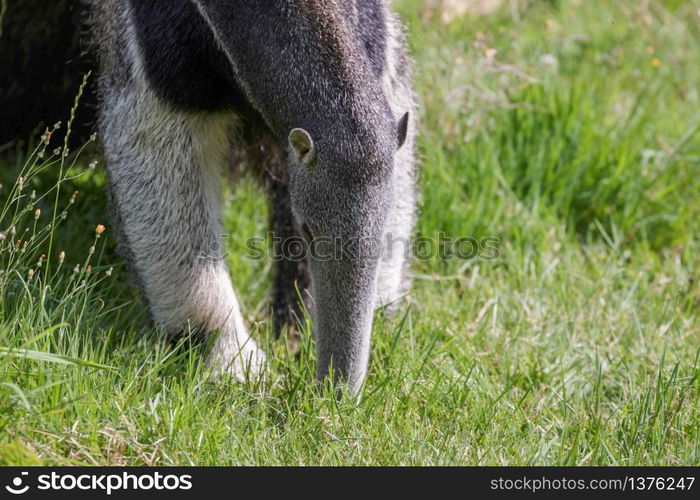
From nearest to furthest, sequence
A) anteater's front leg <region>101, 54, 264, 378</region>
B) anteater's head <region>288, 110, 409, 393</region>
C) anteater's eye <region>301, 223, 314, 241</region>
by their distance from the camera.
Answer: anteater's head <region>288, 110, 409, 393</region>
anteater's eye <region>301, 223, 314, 241</region>
anteater's front leg <region>101, 54, 264, 378</region>

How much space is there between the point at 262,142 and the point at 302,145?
50.1 inches

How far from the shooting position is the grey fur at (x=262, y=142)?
3.57 m

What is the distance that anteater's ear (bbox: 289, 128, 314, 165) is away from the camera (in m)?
3.54

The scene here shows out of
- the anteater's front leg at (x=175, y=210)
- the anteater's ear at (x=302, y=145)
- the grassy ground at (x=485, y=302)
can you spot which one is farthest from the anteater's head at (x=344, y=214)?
the anteater's front leg at (x=175, y=210)

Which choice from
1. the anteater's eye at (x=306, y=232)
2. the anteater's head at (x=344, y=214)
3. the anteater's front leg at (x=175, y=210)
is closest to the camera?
the anteater's head at (x=344, y=214)

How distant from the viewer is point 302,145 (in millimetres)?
3592

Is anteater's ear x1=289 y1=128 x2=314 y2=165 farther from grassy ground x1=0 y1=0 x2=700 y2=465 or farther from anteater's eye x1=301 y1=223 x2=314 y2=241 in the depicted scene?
grassy ground x1=0 y1=0 x2=700 y2=465

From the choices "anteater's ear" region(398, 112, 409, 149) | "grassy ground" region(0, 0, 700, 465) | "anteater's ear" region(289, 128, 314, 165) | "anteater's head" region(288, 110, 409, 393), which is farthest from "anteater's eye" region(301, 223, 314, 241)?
"grassy ground" region(0, 0, 700, 465)

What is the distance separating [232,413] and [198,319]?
2.46ft

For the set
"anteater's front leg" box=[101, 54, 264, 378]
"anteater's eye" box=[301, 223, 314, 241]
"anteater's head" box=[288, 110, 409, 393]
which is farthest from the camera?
"anteater's front leg" box=[101, 54, 264, 378]

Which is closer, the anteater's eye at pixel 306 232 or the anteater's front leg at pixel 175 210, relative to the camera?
the anteater's eye at pixel 306 232

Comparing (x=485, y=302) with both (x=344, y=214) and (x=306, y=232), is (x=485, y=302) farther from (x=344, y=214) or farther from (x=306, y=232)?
(x=344, y=214)

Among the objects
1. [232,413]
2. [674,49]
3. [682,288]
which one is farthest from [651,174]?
[232,413]

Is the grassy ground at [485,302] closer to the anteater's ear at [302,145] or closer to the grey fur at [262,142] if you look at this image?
the grey fur at [262,142]
